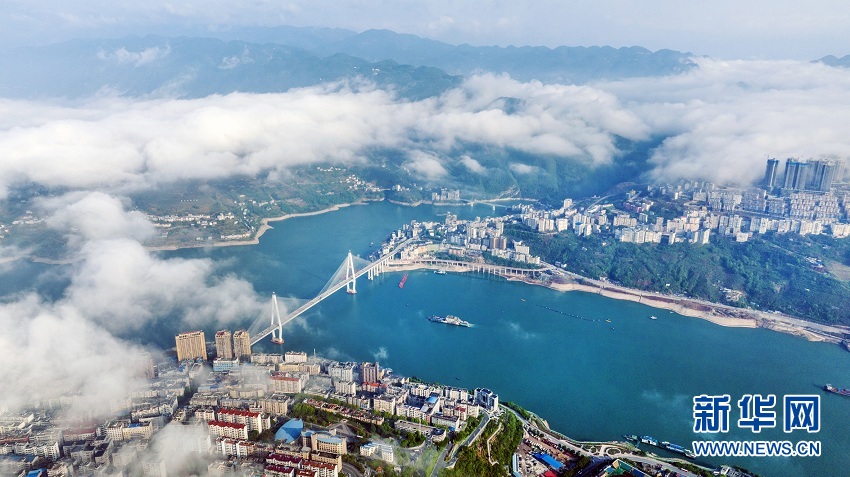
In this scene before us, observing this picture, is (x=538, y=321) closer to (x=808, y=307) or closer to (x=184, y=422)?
(x=808, y=307)

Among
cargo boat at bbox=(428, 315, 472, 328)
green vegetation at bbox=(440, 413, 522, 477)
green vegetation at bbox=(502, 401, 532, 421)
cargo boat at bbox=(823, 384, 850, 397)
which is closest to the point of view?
green vegetation at bbox=(440, 413, 522, 477)

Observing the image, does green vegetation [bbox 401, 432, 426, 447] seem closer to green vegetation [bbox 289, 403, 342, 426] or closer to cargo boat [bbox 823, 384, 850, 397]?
green vegetation [bbox 289, 403, 342, 426]

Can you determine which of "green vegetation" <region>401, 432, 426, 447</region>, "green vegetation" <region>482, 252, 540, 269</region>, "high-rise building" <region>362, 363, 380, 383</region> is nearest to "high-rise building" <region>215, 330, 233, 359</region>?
"high-rise building" <region>362, 363, 380, 383</region>

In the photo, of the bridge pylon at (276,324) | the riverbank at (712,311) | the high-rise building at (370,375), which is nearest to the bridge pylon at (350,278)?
the bridge pylon at (276,324)

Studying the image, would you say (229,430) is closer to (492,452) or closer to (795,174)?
(492,452)

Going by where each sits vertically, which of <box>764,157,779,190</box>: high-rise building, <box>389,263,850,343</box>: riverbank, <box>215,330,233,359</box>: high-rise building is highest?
<box>764,157,779,190</box>: high-rise building

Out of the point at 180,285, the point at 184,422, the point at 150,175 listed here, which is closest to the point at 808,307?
the point at 184,422
